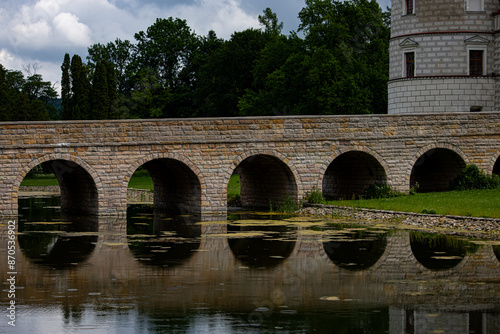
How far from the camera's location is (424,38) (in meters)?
42.0

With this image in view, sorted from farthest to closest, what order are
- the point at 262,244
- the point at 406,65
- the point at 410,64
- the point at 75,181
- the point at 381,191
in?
1. the point at 406,65
2. the point at 410,64
3. the point at 75,181
4. the point at 381,191
5. the point at 262,244

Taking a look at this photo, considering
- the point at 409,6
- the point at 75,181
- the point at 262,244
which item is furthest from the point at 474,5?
the point at 262,244

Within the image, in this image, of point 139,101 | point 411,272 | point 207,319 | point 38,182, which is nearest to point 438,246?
point 411,272

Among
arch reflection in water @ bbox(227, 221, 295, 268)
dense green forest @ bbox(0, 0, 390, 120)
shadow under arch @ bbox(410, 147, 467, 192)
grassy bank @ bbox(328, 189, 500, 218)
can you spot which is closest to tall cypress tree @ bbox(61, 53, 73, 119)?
dense green forest @ bbox(0, 0, 390, 120)

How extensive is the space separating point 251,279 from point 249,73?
45.8 m

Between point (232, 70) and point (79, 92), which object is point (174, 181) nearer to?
point (79, 92)

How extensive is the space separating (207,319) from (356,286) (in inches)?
171

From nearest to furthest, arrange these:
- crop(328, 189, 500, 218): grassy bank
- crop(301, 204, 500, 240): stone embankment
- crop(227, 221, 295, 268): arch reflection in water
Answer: crop(227, 221, 295, 268): arch reflection in water, crop(301, 204, 500, 240): stone embankment, crop(328, 189, 500, 218): grassy bank

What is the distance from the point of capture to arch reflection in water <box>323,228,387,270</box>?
21.6 metres

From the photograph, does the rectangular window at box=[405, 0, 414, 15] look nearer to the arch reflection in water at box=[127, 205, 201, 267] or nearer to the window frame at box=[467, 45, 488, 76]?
the window frame at box=[467, 45, 488, 76]

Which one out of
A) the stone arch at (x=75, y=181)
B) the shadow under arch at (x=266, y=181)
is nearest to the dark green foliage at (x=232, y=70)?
the shadow under arch at (x=266, y=181)

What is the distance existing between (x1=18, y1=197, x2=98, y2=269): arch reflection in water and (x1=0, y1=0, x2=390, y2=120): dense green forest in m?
21.6

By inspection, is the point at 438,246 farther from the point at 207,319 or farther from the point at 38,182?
the point at 38,182

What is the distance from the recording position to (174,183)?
3662 cm
